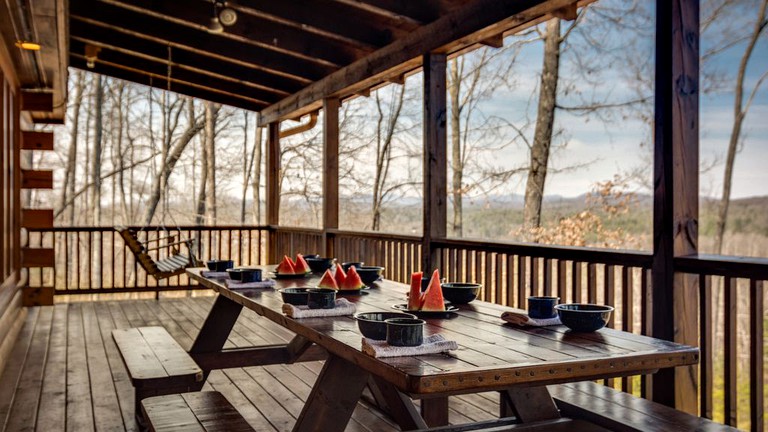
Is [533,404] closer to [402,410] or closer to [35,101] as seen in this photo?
[402,410]

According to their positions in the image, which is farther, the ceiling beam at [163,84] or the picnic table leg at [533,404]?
the ceiling beam at [163,84]

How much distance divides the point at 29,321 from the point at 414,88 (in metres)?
8.52

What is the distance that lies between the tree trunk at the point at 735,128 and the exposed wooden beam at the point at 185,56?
559cm

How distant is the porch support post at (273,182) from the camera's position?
354 inches

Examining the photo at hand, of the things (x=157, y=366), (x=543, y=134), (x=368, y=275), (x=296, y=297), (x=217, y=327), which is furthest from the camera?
(x=543, y=134)

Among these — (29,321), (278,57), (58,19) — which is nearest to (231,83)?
(278,57)

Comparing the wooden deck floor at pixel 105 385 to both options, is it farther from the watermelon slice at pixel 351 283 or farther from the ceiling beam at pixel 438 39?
the ceiling beam at pixel 438 39

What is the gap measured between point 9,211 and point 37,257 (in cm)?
104

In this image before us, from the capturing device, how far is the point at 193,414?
2414 millimetres

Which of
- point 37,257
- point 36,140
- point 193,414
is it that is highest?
point 36,140

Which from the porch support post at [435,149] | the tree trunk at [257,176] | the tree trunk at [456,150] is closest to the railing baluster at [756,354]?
the porch support post at [435,149]

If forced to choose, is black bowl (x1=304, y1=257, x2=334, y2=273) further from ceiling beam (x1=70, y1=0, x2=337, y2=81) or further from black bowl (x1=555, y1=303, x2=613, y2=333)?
ceiling beam (x1=70, y1=0, x2=337, y2=81)

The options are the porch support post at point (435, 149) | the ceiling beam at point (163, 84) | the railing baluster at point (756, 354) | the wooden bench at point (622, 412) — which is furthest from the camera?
the ceiling beam at point (163, 84)

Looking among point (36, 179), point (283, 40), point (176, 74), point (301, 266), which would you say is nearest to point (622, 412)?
point (301, 266)
